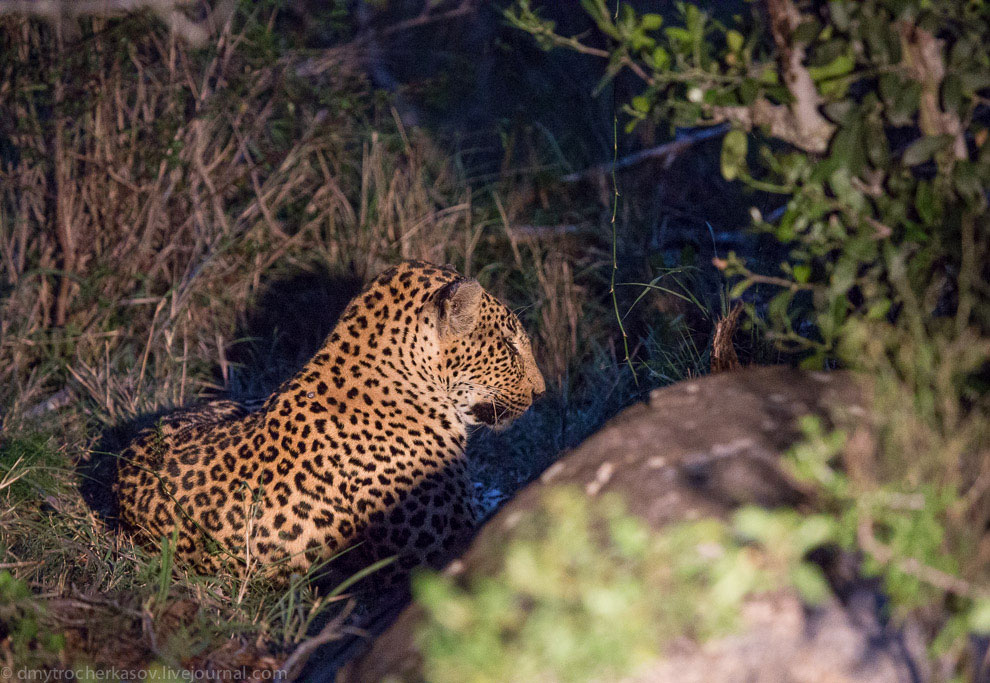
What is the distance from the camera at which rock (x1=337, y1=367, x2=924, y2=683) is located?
95.9 inches

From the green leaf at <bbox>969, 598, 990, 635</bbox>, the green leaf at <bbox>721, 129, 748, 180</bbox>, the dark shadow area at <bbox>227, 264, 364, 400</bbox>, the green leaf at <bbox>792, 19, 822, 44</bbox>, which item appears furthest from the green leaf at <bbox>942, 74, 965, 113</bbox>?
the dark shadow area at <bbox>227, 264, 364, 400</bbox>

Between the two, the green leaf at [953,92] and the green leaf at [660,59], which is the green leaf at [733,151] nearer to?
the green leaf at [660,59]

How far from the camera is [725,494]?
9.36ft

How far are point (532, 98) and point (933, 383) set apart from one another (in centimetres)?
641

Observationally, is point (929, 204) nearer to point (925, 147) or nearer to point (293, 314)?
point (925, 147)

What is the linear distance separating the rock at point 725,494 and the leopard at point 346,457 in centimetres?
114

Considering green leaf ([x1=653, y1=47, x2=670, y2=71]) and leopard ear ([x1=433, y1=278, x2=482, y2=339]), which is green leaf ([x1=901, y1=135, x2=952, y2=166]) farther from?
leopard ear ([x1=433, y1=278, x2=482, y2=339])

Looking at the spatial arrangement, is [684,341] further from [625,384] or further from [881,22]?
[881,22]

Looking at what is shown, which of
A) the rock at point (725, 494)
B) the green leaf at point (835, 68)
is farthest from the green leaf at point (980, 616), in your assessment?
the green leaf at point (835, 68)

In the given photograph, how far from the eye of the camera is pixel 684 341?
547 centimetres

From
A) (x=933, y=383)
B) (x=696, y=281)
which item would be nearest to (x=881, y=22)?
(x=933, y=383)

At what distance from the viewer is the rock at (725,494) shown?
2.44m

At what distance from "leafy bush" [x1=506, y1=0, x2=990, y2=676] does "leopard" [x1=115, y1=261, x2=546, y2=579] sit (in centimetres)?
159

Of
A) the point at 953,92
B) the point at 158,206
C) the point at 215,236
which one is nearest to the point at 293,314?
the point at 215,236
